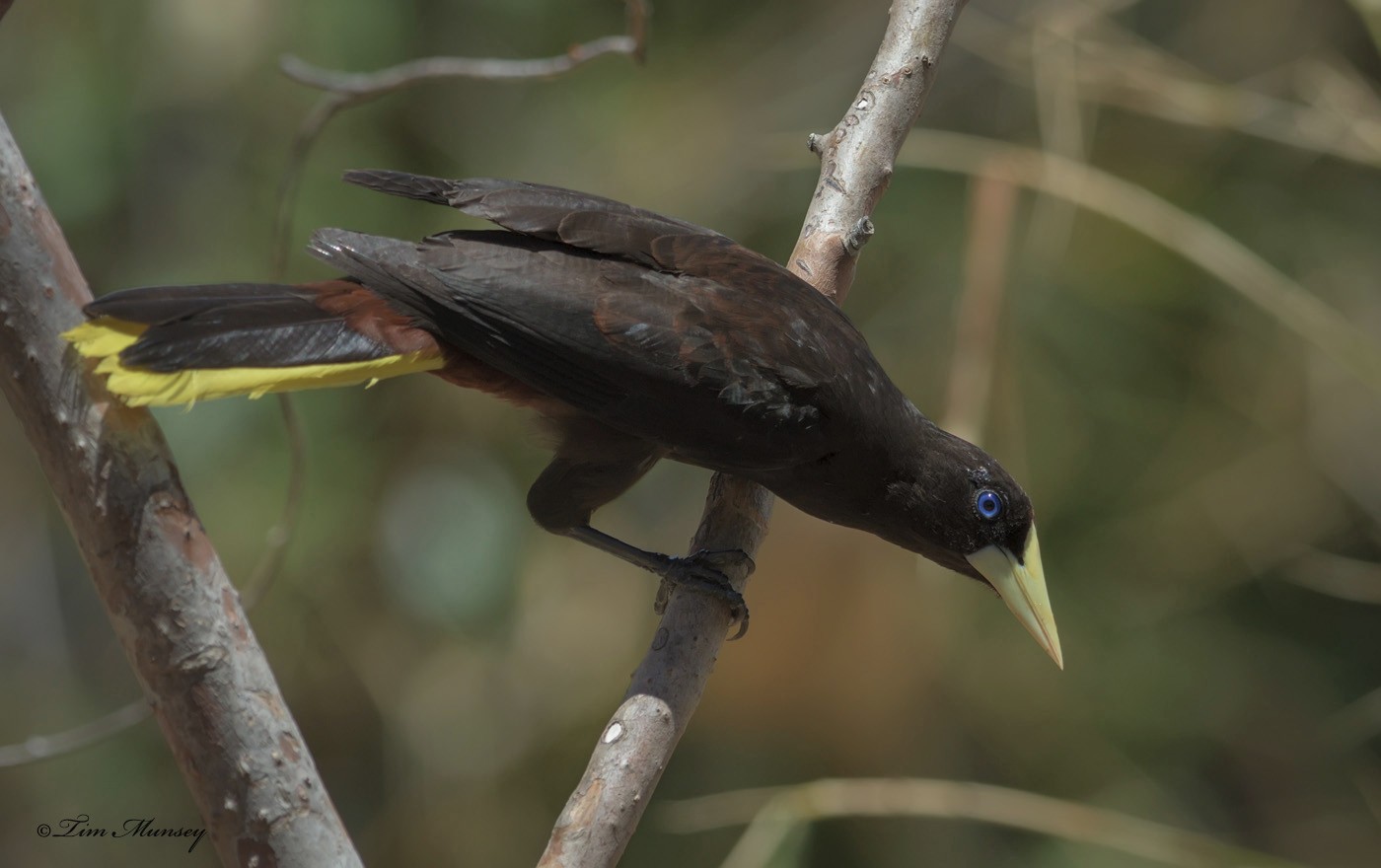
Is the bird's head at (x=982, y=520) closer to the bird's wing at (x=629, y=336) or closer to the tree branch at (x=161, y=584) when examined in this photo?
the bird's wing at (x=629, y=336)

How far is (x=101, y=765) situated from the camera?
4031 millimetres

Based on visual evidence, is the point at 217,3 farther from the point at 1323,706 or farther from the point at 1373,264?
the point at 1323,706

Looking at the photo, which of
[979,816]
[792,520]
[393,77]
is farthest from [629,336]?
[792,520]

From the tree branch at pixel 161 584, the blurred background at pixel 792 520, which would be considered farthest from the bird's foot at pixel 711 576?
the blurred background at pixel 792 520

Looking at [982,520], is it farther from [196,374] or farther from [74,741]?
[74,741]

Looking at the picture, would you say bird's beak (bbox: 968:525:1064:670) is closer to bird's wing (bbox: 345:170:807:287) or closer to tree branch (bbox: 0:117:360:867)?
bird's wing (bbox: 345:170:807:287)

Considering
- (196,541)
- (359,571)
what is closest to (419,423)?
(359,571)

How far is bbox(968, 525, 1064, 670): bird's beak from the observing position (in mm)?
2389

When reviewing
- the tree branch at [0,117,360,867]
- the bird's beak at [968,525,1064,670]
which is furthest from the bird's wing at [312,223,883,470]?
the tree branch at [0,117,360,867]

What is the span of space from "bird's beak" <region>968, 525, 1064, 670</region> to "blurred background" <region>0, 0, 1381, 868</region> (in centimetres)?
128

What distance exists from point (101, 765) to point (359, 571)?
40.1 inches

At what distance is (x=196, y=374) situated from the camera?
74.6 inches

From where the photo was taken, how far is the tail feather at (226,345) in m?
1.70

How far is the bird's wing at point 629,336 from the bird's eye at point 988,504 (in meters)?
0.35
